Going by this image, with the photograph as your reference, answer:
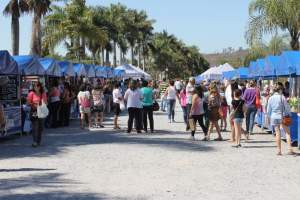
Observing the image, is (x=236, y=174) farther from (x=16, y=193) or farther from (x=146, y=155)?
(x=16, y=193)

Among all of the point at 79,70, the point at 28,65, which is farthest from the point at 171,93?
the point at 79,70

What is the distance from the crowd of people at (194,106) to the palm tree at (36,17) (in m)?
13.9

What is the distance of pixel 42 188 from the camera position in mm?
8766

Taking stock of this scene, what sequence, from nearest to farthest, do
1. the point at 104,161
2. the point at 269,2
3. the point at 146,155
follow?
the point at 104,161 < the point at 146,155 < the point at 269,2

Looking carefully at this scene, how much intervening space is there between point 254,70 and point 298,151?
31.7 ft

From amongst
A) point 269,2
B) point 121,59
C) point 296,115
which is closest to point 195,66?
point 121,59

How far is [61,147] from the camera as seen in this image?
14125mm

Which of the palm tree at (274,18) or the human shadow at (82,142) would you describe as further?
the palm tree at (274,18)

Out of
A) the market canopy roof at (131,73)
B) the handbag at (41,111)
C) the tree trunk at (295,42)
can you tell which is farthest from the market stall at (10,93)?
the market canopy roof at (131,73)

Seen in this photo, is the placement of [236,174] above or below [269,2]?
below

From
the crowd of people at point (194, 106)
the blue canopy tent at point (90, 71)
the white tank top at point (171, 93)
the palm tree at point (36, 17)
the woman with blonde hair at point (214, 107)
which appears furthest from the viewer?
the palm tree at point (36, 17)

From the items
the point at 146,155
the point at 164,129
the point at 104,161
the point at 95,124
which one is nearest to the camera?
the point at 104,161

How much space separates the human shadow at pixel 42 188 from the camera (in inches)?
317

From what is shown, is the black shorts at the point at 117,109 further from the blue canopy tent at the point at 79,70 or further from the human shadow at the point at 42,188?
the human shadow at the point at 42,188
